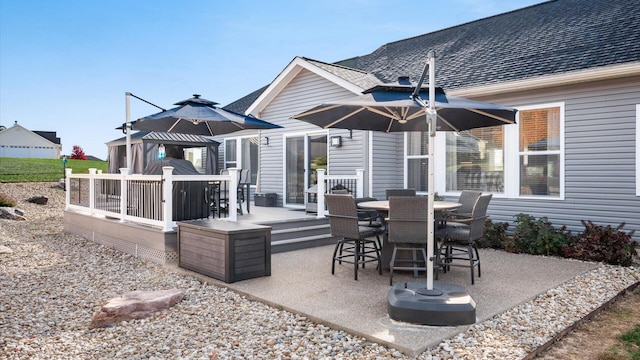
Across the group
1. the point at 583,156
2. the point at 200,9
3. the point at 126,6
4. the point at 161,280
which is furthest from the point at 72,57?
the point at 583,156

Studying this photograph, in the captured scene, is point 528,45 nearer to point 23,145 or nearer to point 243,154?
point 243,154

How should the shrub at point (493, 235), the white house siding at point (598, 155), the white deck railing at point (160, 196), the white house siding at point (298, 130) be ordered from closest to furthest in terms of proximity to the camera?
the white deck railing at point (160, 196), the white house siding at point (598, 155), the shrub at point (493, 235), the white house siding at point (298, 130)

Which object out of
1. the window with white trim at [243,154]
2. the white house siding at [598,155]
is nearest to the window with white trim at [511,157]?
the white house siding at [598,155]

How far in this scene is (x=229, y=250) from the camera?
451 centimetres

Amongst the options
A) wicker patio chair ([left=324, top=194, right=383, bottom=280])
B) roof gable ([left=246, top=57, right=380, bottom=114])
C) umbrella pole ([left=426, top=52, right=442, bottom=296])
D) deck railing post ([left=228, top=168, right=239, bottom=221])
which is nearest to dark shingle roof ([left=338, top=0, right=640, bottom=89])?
roof gable ([left=246, top=57, right=380, bottom=114])

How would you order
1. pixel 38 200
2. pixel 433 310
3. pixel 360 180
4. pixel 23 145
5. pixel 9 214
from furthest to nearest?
1. pixel 23 145
2. pixel 38 200
3. pixel 9 214
4. pixel 360 180
5. pixel 433 310

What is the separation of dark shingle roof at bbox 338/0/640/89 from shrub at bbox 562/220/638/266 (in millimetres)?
2476

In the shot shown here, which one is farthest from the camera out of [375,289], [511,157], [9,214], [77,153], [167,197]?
[77,153]

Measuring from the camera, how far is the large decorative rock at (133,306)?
3.56m

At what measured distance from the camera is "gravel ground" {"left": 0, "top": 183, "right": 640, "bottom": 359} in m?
2.93

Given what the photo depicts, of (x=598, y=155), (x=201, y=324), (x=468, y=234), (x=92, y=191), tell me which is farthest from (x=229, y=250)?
(x=598, y=155)

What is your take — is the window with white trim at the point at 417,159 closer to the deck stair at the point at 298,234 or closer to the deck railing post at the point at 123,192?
the deck stair at the point at 298,234

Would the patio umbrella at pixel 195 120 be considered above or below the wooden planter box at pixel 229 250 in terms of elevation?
above

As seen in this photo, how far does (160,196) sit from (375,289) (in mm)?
3314
